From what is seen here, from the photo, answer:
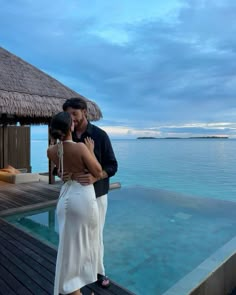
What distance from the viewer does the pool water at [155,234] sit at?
238cm

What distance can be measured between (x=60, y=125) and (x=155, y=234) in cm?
263

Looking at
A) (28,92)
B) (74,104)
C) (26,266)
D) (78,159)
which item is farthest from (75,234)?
(28,92)

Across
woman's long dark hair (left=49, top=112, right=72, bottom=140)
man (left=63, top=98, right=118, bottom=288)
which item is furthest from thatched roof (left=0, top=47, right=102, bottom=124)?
woman's long dark hair (left=49, top=112, right=72, bottom=140)

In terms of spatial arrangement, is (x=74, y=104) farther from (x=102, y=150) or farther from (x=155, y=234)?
(x=155, y=234)

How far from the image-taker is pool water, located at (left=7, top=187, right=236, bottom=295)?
7.80 ft

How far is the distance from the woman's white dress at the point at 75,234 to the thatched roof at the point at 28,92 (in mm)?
3576

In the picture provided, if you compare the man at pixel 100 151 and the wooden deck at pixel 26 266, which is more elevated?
the man at pixel 100 151

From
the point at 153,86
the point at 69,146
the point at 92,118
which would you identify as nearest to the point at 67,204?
the point at 69,146

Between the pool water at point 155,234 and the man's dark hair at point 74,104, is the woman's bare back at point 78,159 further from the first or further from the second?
the pool water at point 155,234

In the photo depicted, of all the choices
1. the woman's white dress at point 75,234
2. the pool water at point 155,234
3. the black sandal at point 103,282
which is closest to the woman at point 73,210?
the woman's white dress at point 75,234

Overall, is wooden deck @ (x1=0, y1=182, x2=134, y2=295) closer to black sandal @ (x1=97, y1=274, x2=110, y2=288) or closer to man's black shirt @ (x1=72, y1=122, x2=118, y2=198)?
black sandal @ (x1=97, y1=274, x2=110, y2=288)

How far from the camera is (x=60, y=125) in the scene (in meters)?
1.32

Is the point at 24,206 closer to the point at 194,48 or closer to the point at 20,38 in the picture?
the point at 20,38

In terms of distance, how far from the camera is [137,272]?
7.81ft
